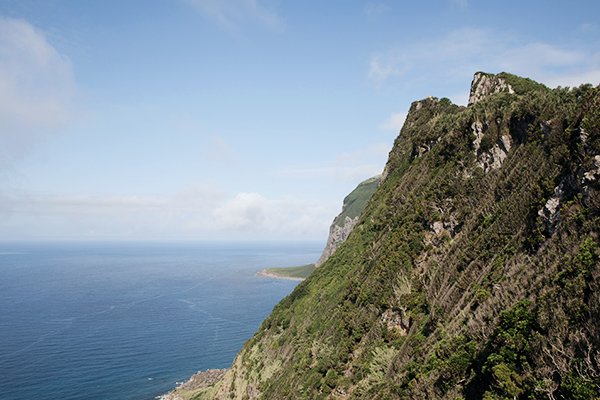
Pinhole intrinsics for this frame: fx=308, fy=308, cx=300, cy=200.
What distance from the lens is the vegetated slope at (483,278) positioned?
720 inches

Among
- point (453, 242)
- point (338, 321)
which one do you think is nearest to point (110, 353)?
point (338, 321)

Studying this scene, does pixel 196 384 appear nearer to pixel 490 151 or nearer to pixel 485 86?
pixel 490 151

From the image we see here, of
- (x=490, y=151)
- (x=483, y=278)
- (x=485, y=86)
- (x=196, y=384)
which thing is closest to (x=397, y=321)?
(x=483, y=278)

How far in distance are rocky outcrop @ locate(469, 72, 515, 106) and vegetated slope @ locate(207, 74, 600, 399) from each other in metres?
1.60

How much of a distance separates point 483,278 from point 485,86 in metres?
51.7

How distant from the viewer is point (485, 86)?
6322cm

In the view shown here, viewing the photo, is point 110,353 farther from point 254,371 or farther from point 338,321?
point 338,321

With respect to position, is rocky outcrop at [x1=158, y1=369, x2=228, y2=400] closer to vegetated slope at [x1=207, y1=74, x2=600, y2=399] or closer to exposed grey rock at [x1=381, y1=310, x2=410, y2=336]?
vegetated slope at [x1=207, y1=74, x2=600, y2=399]

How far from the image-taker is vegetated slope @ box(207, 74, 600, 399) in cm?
1828

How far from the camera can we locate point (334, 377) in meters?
40.5

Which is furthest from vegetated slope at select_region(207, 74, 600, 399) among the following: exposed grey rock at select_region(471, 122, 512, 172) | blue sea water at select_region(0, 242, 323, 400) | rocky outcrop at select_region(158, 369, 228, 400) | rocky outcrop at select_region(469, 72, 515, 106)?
blue sea water at select_region(0, 242, 323, 400)

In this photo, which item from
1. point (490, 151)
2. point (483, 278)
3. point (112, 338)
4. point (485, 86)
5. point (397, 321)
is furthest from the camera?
point (112, 338)

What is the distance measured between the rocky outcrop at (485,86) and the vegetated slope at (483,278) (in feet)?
5.24

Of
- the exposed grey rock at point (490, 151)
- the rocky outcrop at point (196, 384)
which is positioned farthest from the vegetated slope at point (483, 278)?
the rocky outcrop at point (196, 384)
